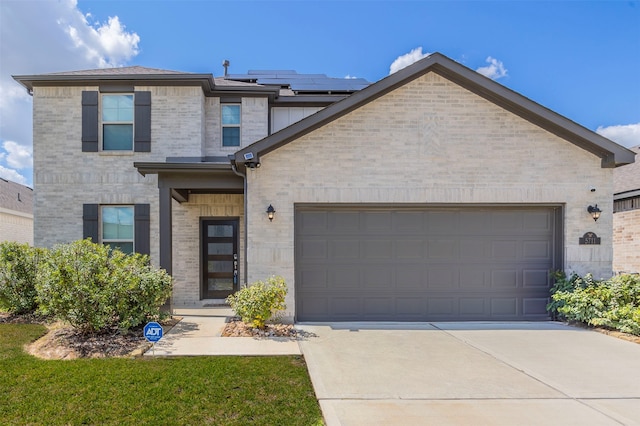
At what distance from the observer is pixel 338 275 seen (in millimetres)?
8031

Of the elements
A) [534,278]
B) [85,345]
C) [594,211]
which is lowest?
[85,345]

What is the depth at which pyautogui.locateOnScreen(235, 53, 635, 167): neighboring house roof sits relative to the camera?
304 inches

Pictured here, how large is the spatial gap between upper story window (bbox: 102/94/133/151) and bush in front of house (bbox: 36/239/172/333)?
4.06 metres

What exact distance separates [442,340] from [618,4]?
12.1 metres

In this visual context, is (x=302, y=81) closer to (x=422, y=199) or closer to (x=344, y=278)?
(x=422, y=199)

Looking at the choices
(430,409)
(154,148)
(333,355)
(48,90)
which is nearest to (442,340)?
(333,355)

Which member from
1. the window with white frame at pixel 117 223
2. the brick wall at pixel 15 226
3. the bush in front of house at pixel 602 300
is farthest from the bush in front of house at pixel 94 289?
the brick wall at pixel 15 226

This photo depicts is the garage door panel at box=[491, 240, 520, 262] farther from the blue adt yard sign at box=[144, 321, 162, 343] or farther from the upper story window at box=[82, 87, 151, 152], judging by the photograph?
the upper story window at box=[82, 87, 151, 152]

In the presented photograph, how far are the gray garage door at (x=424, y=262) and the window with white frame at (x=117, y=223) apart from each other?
4914mm

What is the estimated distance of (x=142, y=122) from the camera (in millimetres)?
9758

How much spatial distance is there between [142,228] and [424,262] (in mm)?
→ 7142

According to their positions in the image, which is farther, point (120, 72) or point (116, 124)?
point (120, 72)

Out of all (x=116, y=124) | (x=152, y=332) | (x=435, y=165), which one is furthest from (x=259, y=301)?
(x=116, y=124)

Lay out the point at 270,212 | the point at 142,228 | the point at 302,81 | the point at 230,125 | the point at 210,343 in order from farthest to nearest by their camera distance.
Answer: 1. the point at 302,81
2. the point at 230,125
3. the point at 142,228
4. the point at 270,212
5. the point at 210,343
